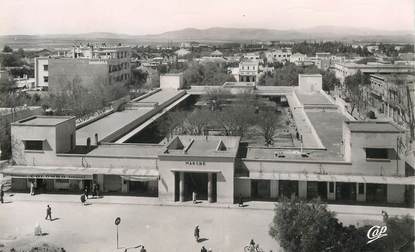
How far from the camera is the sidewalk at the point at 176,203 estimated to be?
31.1 m

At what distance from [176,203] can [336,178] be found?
1009 centimetres

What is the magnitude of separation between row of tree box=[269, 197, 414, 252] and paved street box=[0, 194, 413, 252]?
3768mm

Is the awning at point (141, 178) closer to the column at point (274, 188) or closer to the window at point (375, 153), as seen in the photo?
the column at point (274, 188)

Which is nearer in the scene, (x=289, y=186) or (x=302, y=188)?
(x=302, y=188)

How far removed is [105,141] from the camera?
133ft

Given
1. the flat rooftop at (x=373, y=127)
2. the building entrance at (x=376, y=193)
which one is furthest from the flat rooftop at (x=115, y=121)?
the building entrance at (x=376, y=193)

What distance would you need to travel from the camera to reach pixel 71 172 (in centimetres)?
3394

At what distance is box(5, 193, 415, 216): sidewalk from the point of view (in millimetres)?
31089

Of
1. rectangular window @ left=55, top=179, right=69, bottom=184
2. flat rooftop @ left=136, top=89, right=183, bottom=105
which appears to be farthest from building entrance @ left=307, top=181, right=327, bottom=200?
flat rooftop @ left=136, top=89, right=183, bottom=105

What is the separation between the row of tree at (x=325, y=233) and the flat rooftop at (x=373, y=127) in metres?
11.4

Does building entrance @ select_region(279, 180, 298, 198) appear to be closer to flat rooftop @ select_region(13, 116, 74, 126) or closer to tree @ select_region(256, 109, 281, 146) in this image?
flat rooftop @ select_region(13, 116, 74, 126)

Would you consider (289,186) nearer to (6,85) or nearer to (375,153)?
(375,153)

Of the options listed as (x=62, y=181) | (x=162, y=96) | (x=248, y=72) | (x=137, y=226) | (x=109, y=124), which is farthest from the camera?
(x=248, y=72)

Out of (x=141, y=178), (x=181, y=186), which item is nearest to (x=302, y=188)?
(x=181, y=186)
